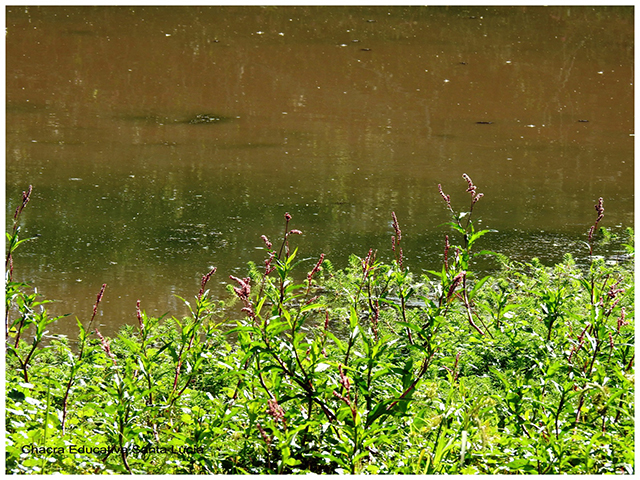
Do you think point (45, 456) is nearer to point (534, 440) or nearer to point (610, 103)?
point (534, 440)

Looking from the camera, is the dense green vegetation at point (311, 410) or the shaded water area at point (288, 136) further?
the shaded water area at point (288, 136)

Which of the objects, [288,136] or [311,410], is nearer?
[311,410]

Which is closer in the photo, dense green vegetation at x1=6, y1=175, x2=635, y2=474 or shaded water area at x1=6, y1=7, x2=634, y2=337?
dense green vegetation at x1=6, y1=175, x2=635, y2=474

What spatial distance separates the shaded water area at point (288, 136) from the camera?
20.0 feet

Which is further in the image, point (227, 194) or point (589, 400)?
point (227, 194)

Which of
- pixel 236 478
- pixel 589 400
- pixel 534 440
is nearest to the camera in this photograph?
pixel 236 478

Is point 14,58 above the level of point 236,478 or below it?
above

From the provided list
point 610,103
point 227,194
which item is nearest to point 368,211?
point 227,194

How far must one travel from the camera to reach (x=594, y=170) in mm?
8242

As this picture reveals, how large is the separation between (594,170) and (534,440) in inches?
229

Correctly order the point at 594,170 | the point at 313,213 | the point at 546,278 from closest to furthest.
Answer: the point at 546,278 → the point at 313,213 → the point at 594,170

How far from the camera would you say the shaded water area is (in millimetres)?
6102

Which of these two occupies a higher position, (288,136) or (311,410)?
(288,136)

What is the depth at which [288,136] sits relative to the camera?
8.85m
